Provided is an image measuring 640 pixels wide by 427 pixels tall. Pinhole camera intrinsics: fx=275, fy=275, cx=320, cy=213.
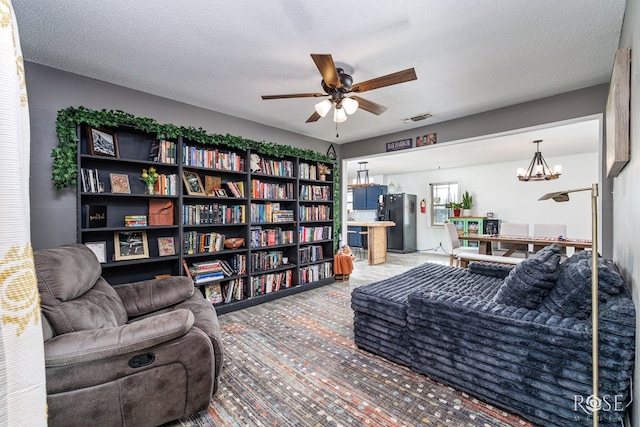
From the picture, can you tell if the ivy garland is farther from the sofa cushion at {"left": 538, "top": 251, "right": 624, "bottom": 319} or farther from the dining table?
the dining table

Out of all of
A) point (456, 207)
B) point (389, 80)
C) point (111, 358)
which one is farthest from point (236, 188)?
point (456, 207)

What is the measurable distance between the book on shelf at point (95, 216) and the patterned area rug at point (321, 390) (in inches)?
64.1

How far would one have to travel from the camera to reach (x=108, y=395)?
1.38 m

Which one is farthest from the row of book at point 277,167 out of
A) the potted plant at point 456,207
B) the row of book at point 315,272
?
the potted plant at point 456,207

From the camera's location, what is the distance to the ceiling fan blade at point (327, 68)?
1.82 m

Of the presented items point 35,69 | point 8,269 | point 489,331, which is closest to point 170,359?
point 8,269

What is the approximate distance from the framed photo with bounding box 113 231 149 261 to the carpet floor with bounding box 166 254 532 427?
3.85 feet

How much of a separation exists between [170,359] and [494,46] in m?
3.14

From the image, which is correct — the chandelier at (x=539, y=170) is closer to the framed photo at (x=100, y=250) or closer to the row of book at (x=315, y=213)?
the row of book at (x=315, y=213)

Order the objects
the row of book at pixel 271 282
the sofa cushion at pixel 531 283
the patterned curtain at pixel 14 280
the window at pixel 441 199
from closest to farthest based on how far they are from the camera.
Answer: the patterned curtain at pixel 14 280, the sofa cushion at pixel 531 283, the row of book at pixel 271 282, the window at pixel 441 199

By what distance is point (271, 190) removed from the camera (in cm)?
399

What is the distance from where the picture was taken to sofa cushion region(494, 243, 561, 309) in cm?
177

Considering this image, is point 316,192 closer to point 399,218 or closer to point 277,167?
point 277,167

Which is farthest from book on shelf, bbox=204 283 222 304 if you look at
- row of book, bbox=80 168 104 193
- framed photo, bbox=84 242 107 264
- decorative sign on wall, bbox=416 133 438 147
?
decorative sign on wall, bbox=416 133 438 147
